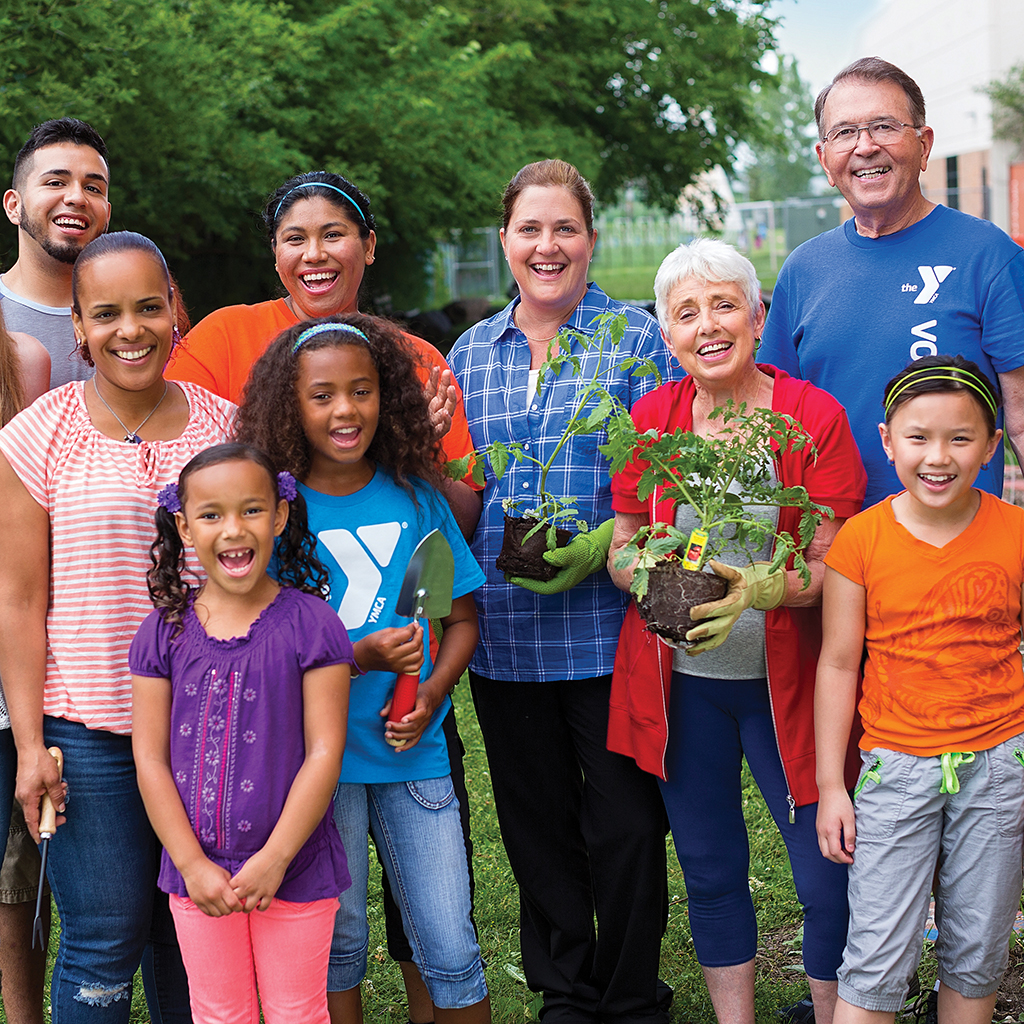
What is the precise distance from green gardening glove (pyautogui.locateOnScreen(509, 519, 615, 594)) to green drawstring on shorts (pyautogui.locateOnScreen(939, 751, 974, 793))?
0.95 m

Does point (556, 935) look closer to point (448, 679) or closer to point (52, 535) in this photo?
point (448, 679)

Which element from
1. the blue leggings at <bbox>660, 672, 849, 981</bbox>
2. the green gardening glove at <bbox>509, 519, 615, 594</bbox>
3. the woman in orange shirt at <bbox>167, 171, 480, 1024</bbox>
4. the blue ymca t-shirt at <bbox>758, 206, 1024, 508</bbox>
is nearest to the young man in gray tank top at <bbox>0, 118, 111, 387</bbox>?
the woman in orange shirt at <bbox>167, 171, 480, 1024</bbox>

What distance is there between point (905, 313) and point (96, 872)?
2414 millimetres

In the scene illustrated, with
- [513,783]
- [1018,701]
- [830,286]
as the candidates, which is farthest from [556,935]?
[830,286]

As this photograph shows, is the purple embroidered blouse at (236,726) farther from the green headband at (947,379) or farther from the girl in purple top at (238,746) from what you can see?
the green headband at (947,379)

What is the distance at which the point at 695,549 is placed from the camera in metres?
2.48

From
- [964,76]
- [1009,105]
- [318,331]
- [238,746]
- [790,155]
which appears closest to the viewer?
[238,746]

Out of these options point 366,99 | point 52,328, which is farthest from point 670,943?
point 366,99

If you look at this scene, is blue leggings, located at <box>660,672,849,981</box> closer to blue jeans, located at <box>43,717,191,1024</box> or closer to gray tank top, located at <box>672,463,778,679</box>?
gray tank top, located at <box>672,463,778,679</box>

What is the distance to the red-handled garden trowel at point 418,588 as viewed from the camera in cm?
252

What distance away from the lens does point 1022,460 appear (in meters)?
2.95

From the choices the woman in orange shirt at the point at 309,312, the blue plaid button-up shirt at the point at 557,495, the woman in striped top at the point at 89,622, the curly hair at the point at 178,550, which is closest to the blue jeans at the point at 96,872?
the woman in striped top at the point at 89,622

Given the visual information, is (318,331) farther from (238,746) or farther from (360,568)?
(238,746)

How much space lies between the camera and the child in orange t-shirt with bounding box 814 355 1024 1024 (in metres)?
2.43
